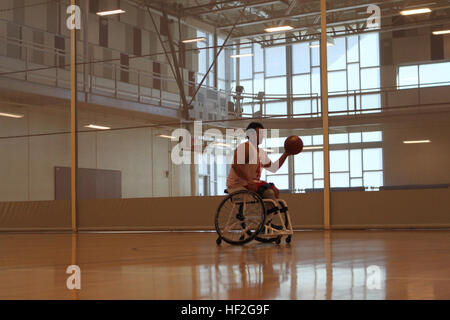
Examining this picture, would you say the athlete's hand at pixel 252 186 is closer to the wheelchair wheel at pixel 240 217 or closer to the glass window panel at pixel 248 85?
the wheelchair wheel at pixel 240 217

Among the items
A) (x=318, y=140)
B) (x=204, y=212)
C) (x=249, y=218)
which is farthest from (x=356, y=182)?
(x=249, y=218)

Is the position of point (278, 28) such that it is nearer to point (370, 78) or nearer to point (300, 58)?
point (300, 58)

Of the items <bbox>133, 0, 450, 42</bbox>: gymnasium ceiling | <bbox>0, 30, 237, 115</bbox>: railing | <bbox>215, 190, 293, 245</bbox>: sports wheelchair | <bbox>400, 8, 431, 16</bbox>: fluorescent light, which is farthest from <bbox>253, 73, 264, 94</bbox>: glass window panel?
<bbox>215, 190, 293, 245</bbox>: sports wheelchair

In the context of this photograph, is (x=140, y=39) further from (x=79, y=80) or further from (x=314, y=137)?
(x=314, y=137)

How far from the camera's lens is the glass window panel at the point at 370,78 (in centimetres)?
916

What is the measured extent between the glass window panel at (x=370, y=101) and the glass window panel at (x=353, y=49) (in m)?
0.53

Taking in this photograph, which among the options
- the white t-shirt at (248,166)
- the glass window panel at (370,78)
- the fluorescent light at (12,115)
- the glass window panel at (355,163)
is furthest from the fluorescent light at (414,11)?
the fluorescent light at (12,115)

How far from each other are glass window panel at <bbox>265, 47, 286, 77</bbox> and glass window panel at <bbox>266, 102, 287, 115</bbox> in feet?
1.43

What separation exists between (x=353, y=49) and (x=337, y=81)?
0.49m

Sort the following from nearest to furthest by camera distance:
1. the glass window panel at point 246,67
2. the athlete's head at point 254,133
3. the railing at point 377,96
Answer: the athlete's head at point 254,133 < the railing at point 377,96 < the glass window panel at point 246,67

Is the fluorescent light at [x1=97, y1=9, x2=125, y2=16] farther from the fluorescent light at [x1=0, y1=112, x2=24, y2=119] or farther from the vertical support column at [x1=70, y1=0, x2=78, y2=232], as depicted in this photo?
the fluorescent light at [x1=0, y1=112, x2=24, y2=119]

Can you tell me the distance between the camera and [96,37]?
36.5 ft
